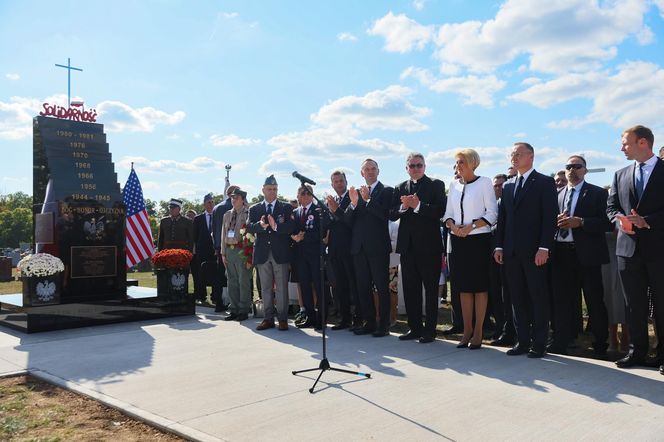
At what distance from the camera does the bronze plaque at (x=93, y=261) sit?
29.3 feet

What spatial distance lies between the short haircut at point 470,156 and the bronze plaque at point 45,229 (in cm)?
651

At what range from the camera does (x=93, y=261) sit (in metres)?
9.12

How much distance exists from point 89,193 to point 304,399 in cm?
657

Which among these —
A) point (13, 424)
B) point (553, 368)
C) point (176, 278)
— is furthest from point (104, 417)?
point (176, 278)

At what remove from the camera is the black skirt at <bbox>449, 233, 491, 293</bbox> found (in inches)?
235

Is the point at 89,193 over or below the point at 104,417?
over

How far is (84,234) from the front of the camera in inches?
356

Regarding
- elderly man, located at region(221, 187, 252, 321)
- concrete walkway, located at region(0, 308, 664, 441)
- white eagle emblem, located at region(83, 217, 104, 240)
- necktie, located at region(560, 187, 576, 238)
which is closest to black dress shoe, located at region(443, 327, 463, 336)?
concrete walkway, located at region(0, 308, 664, 441)

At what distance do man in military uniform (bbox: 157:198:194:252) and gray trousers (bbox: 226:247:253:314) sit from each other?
2.67 meters

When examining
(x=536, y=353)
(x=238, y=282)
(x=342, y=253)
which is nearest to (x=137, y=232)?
(x=238, y=282)

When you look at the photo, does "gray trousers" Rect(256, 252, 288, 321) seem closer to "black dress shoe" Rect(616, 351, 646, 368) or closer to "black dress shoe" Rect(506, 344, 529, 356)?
"black dress shoe" Rect(506, 344, 529, 356)

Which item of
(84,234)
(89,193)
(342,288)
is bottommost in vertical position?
(342,288)

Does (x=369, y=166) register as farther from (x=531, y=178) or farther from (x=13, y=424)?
(x=13, y=424)

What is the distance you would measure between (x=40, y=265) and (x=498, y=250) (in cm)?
640
